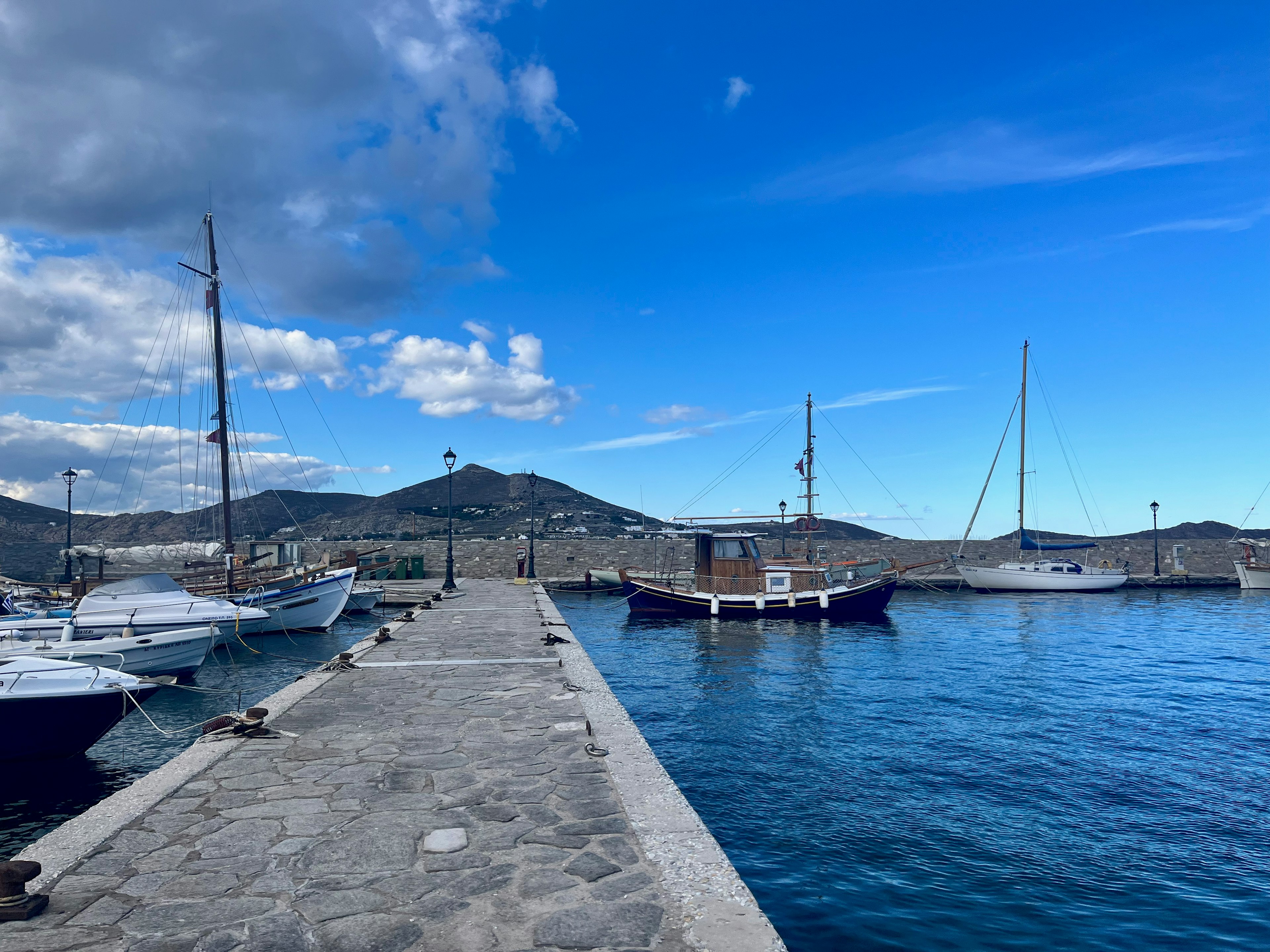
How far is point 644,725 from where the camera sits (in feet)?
40.0

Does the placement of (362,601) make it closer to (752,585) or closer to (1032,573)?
(752,585)

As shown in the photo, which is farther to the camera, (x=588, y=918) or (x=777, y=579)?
(x=777, y=579)

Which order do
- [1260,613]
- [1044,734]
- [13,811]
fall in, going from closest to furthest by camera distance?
[13,811] < [1044,734] < [1260,613]

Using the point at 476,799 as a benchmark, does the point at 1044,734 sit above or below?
below

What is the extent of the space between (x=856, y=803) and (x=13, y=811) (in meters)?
9.31

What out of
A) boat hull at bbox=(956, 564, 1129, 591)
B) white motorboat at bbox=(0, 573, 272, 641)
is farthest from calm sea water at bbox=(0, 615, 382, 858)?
boat hull at bbox=(956, 564, 1129, 591)

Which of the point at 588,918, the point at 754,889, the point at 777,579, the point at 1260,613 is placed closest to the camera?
the point at 588,918

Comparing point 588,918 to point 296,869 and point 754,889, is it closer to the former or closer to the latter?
point 296,869

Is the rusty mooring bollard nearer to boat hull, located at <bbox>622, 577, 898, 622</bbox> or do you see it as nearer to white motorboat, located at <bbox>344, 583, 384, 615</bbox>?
white motorboat, located at <bbox>344, 583, 384, 615</bbox>

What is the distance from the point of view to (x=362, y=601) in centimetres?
2756

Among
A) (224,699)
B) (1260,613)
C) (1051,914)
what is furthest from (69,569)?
(1260,613)

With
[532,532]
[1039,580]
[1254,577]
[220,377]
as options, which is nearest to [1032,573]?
[1039,580]

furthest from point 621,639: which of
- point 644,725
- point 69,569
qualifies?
point 69,569

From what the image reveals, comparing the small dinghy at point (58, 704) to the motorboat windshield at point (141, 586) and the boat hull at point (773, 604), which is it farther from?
the boat hull at point (773, 604)
